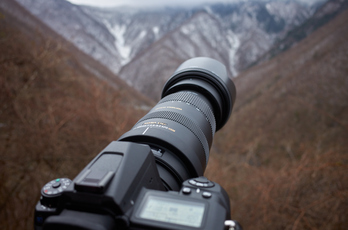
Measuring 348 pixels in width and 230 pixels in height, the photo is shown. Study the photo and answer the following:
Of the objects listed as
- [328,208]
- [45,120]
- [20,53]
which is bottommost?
[328,208]

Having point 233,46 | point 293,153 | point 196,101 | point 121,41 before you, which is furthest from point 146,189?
point 121,41

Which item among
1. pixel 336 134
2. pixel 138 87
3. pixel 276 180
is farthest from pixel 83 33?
pixel 276 180

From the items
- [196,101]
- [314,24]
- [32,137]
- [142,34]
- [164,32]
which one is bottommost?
[164,32]

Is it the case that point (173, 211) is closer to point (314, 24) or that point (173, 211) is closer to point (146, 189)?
point (146, 189)

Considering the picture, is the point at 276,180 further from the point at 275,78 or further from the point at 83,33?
the point at 83,33

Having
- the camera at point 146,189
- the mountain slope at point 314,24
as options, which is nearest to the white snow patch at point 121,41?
the mountain slope at point 314,24

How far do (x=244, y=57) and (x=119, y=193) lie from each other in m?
73.2

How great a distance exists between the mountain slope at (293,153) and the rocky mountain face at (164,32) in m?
28.0

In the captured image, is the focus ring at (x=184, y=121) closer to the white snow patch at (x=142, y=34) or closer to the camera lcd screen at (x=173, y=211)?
the camera lcd screen at (x=173, y=211)

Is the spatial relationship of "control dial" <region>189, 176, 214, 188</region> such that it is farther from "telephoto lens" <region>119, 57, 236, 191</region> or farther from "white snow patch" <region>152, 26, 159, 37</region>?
"white snow patch" <region>152, 26, 159, 37</region>

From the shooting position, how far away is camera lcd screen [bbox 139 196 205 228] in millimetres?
715

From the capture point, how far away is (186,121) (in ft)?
4.23

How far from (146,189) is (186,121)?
0.54 m

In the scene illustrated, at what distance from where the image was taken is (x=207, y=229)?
0.69m
